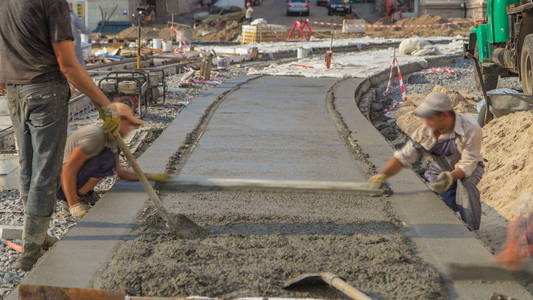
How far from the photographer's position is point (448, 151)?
246 inches

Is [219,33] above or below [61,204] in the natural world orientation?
above

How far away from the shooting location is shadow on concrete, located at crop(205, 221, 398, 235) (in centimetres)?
517

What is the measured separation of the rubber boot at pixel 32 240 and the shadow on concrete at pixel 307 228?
108 centimetres

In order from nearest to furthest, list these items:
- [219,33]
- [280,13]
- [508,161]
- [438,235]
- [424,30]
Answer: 1. [438,235]
2. [508,161]
3. [424,30]
4. [219,33]
5. [280,13]

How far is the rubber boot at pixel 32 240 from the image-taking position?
4977 millimetres

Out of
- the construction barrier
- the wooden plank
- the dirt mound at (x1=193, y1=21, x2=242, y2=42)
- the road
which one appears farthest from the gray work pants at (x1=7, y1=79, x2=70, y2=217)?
the road

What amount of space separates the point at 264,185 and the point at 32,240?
1.99 m

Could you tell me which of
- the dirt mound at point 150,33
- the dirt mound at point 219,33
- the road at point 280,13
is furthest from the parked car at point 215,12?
the dirt mound at point 150,33

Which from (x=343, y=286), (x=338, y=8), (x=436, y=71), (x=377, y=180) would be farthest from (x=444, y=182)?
(x=338, y=8)

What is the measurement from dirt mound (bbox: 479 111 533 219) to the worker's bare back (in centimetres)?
436

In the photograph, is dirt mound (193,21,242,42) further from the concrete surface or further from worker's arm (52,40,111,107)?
worker's arm (52,40,111,107)

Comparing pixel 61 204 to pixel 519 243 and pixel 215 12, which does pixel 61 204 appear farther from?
pixel 215 12

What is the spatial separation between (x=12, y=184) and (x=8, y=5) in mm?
3052

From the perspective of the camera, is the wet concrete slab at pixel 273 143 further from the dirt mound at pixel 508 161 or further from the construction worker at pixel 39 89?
the construction worker at pixel 39 89
